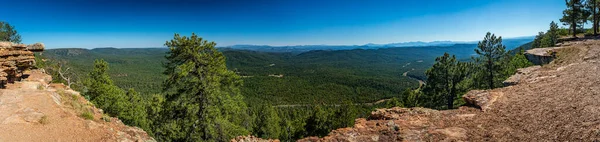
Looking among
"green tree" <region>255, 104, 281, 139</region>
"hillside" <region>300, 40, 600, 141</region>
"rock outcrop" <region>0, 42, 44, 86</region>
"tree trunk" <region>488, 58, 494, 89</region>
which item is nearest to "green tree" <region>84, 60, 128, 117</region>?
"rock outcrop" <region>0, 42, 44, 86</region>

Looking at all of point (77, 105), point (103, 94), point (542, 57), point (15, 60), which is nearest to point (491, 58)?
point (542, 57)

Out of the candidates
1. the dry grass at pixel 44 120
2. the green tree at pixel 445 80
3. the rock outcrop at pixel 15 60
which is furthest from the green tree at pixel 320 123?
the dry grass at pixel 44 120

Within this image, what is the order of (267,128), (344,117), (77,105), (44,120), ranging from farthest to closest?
1. (267,128)
2. (344,117)
3. (77,105)
4. (44,120)

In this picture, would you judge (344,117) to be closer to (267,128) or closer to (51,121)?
(267,128)

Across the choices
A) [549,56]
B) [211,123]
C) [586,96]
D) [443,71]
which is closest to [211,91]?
[211,123]

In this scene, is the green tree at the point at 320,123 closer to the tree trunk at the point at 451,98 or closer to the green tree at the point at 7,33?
the tree trunk at the point at 451,98

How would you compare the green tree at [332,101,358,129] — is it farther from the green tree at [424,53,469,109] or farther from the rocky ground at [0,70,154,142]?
the rocky ground at [0,70,154,142]

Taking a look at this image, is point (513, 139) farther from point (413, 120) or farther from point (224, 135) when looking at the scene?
point (224, 135)
